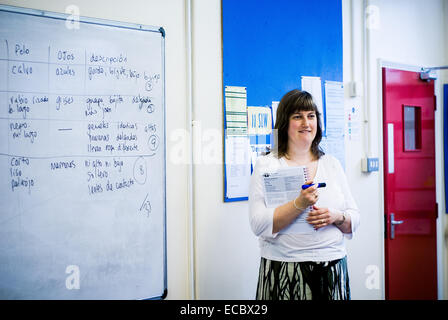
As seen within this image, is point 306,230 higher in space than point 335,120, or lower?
lower

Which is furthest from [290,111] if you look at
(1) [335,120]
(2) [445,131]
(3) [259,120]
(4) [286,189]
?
(2) [445,131]

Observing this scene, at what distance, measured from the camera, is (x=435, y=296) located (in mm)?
2680

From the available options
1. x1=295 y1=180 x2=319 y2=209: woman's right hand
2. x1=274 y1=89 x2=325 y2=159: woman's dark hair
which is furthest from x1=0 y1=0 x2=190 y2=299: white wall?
x1=295 y1=180 x2=319 y2=209: woman's right hand

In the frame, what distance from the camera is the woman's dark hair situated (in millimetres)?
1501

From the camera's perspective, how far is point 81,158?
1.50 metres

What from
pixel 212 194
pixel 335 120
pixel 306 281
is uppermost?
pixel 335 120

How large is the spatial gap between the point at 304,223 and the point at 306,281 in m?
0.24

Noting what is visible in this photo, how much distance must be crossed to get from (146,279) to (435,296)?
242 cm

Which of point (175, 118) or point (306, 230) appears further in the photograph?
point (175, 118)

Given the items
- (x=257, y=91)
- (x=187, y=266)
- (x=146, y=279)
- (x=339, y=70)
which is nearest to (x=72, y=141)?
(x=146, y=279)

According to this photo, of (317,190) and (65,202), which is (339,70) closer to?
(317,190)

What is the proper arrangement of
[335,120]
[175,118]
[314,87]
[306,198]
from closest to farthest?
[306,198] → [175,118] → [314,87] → [335,120]

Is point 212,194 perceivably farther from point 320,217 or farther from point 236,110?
point 320,217

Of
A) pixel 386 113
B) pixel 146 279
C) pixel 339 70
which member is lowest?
pixel 146 279
